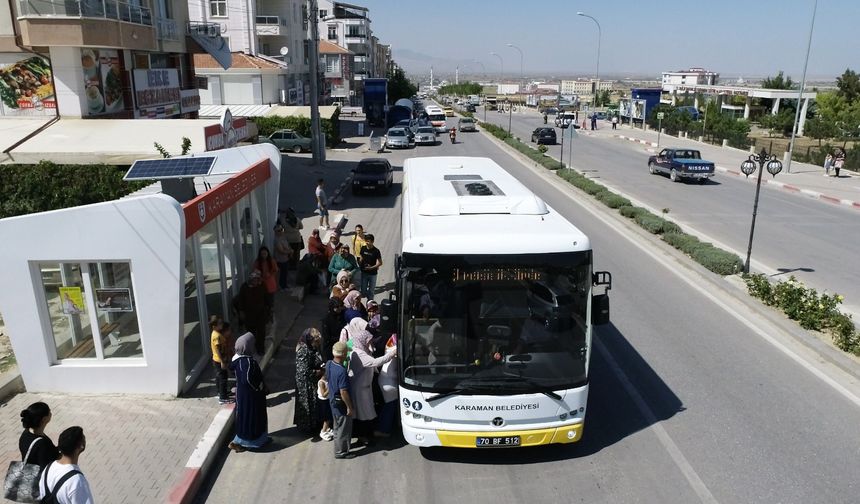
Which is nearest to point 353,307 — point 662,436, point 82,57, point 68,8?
point 662,436

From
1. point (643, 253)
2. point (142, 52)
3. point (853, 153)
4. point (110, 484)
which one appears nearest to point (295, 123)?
point (142, 52)

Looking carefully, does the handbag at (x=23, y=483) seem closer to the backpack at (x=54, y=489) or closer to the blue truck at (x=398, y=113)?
the backpack at (x=54, y=489)

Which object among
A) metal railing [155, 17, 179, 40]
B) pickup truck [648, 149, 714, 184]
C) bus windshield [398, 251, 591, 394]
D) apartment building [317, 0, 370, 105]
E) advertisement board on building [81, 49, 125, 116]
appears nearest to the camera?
bus windshield [398, 251, 591, 394]

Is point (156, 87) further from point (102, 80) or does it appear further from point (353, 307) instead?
point (353, 307)

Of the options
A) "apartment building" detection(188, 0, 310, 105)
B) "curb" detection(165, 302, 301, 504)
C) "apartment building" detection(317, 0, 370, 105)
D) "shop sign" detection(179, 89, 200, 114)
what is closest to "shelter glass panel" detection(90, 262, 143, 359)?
"curb" detection(165, 302, 301, 504)

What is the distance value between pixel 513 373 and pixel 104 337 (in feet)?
18.7

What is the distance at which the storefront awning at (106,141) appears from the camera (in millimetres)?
17016

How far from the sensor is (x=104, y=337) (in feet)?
28.6

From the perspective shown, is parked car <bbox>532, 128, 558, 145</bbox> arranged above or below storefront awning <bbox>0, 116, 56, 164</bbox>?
below

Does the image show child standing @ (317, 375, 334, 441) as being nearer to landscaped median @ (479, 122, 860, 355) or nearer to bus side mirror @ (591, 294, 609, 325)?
bus side mirror @ (591, 294, 609, 325)

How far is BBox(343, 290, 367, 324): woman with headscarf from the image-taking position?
9.14 meters

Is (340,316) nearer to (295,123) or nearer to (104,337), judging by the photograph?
(104,337)

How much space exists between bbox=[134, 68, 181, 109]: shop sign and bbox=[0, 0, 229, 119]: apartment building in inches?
1.4

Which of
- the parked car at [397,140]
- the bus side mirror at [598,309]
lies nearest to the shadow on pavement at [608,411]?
the bus side mirror at [598,309]
